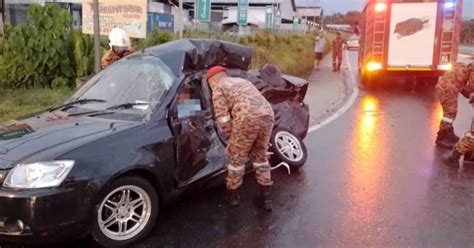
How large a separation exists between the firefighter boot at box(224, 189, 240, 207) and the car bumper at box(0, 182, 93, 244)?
1.61 meters

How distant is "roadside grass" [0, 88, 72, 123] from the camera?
28.0ft

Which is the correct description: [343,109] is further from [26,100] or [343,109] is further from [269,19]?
[269,19]

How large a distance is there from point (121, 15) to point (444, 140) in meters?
6.32

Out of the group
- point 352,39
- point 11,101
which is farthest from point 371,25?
point 352,39

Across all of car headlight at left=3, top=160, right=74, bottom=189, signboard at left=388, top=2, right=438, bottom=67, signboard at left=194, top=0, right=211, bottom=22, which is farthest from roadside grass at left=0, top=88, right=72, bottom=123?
signboard at left=388, top=2, right=438, bottom=67

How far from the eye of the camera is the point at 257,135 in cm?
471

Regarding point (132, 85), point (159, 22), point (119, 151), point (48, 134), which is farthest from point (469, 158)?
point (159, 22)

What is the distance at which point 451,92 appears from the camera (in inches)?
291

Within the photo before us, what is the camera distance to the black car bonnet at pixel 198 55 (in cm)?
502

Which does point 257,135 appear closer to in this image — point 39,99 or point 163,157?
point 163,157

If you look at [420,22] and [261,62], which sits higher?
[420,22]

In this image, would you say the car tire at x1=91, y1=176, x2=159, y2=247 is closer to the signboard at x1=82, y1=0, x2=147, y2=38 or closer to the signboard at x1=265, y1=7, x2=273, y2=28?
the signboard at x1=82, y1=0, x2=147, y2=38

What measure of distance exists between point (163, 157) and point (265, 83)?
7.95 ft

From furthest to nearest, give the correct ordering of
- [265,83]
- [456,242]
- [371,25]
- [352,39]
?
1. [352,39]
2. [371,25]
3. [265,83]
4. [456,242]
